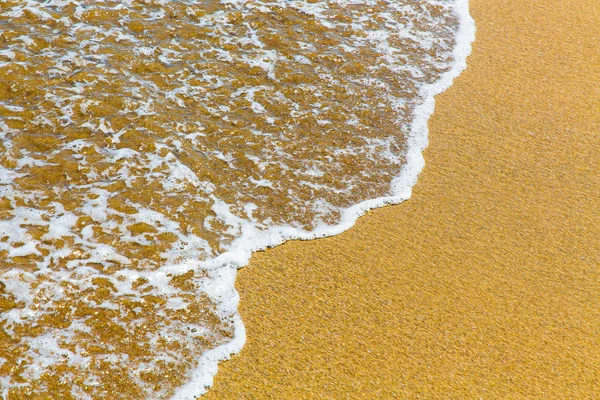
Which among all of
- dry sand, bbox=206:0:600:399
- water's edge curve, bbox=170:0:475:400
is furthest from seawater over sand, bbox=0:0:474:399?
dry sand, bbox=206:0:600:399

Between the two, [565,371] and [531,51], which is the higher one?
[531,51]

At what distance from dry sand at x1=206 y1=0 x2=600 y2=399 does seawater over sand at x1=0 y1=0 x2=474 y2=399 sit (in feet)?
0.41

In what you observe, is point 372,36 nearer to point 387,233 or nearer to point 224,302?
point 387,233

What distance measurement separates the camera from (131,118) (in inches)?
106

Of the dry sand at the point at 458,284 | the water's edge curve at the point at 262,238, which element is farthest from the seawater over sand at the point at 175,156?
the dry sand at the point at 458,284

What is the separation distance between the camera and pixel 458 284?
81.7 inches

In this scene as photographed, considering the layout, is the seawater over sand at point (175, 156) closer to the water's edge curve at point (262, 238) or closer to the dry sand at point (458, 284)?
the water's edge curve at point (262, 238)

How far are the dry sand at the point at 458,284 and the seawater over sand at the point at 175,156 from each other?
125mm

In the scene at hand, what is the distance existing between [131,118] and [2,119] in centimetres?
56

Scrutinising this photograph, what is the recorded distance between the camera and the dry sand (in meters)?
1.78

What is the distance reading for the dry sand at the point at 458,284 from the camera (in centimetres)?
178

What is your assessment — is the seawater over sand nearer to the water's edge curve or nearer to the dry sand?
the water's edge curve

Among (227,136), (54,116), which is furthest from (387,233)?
(54,116)

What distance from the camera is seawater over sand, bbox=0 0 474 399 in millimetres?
1819
